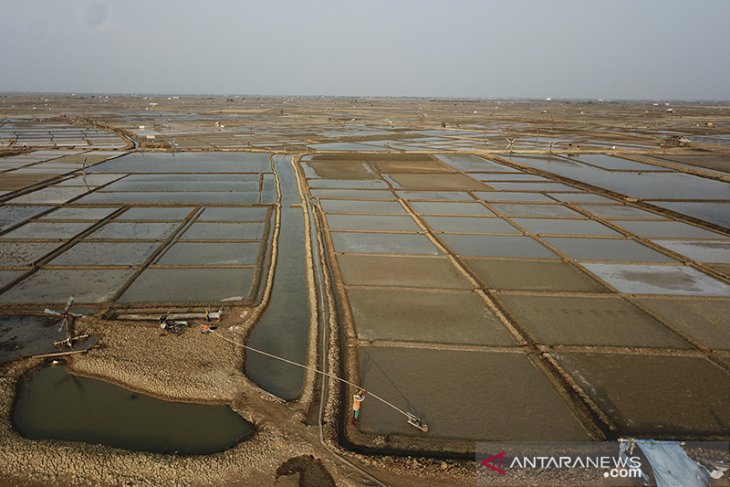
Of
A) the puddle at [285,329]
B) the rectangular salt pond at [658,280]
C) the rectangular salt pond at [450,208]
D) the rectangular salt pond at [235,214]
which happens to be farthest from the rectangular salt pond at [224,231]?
the rectangular salt pond at [658,280]

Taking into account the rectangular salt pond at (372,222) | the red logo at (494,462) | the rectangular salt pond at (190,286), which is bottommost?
the red logo at (494,462)

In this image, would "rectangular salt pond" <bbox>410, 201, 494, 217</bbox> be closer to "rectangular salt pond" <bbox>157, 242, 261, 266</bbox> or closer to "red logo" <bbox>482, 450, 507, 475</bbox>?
"rectangular salt pond" <bbox>157, 242, 261, 266</bbox>

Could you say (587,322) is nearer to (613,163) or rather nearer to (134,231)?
(134,231)

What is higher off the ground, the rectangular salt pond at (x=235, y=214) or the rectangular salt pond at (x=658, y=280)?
the rectangular salt pond at (x=235, y=214)

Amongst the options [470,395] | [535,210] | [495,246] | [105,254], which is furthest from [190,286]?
[535,210]

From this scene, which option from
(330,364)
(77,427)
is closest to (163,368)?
(77,427)

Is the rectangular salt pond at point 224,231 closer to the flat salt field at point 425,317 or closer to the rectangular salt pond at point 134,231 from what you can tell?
the rectangular salt pond at point 134,231

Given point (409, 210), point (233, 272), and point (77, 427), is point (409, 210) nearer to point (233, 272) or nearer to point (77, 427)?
point (233, 272)
